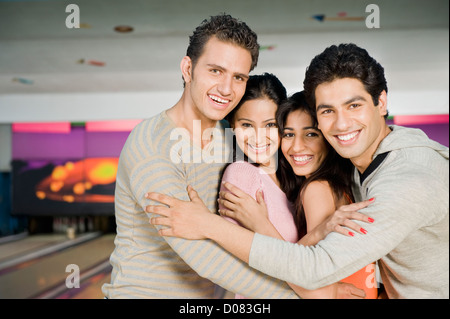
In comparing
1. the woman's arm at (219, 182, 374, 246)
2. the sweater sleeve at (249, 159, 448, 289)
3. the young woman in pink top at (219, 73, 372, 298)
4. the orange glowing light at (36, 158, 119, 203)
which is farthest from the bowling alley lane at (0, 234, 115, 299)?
the sweater sleeve at (249, 159, 448, 289)

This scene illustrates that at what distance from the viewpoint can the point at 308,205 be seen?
1152 millimetres

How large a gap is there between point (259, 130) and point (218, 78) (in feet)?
0.79

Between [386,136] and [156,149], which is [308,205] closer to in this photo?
[386,136]

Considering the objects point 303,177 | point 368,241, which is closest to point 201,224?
point 368,241

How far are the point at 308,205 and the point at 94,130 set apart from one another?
4896 mm

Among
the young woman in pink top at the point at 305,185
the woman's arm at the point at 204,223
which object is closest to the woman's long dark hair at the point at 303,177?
the young woman in pink top at the point at 305,185

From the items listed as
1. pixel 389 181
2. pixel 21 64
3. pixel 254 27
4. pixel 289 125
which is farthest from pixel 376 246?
pixel 21 64

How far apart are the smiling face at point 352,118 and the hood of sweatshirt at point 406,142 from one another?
4cm

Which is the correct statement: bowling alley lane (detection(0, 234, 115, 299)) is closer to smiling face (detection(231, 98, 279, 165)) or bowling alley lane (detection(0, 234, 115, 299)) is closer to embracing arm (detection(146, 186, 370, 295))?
smiling face (detection(231, 98, 279, 165))

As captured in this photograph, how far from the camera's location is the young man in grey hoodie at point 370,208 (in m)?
0.88

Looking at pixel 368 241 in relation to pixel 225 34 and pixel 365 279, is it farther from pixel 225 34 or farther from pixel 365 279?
pixel 225 34

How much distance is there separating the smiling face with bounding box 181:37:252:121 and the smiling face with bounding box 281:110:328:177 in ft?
0.67

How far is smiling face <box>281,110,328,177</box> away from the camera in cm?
131

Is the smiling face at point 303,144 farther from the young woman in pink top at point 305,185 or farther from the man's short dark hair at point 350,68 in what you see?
the man's short dark hair at point 350,68
